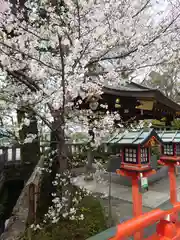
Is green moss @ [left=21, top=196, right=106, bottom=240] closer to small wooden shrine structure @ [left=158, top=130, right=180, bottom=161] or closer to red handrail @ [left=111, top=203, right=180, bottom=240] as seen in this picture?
red handrail @ [left=111, top=203, right=180, bottom=240]

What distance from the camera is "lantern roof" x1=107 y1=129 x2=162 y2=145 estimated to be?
3.13m

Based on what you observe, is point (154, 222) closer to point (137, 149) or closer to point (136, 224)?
point (136, 224)

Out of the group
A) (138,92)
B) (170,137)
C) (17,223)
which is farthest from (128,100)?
(17,223)

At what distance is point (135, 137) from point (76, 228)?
5.91ft

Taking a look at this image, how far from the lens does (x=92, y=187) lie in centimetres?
673

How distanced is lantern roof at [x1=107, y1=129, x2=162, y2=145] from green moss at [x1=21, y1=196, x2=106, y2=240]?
4.97 feet

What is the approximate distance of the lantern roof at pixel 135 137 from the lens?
3.13 m

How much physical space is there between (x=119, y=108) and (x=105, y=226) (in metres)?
3.35

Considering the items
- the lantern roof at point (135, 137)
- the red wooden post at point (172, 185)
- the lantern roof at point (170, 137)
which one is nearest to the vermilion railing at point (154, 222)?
the red wooden post at point (172, 185)

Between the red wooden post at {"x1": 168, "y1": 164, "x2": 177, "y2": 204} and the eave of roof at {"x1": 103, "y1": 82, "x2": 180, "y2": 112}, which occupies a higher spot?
the eave of roof at {"x1": 103, "y1": 82, "x2": 180, "y2": 112}

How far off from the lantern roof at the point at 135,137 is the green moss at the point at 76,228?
1515 millimetres

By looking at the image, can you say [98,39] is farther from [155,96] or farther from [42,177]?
[42,177]

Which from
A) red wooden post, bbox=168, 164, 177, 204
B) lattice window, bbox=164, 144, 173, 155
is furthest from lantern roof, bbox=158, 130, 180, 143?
red wooden post, bbox=168, 164, 177, 204

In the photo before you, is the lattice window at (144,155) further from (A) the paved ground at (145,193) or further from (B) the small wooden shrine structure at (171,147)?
(A) the paved ground at (145,193)
